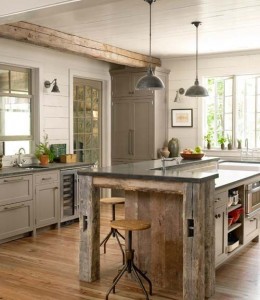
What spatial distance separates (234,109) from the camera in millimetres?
7965

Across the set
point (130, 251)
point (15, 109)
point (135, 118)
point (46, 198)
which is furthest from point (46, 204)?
point (135, 118)

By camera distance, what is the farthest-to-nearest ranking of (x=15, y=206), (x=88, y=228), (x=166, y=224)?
(x=15, y=206)
(x=88, y=228)
(x=166, y=224)

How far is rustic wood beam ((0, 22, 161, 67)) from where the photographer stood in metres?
5.39

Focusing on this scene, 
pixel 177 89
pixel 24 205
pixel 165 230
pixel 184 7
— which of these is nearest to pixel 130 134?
pixel 177 89

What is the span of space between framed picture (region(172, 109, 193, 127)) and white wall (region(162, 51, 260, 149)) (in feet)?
0.25

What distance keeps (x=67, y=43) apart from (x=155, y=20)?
4.47 ft

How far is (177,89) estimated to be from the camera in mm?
8375

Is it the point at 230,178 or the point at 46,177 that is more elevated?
the point at 230,178

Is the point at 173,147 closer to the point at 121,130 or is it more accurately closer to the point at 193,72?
the point at 121,130

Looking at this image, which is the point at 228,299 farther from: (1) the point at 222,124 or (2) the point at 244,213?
(1) the point at 222,124

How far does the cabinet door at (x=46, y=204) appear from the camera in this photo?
5980 mm

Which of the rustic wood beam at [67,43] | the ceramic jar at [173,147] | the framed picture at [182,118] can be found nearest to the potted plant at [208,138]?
the framed picture at [182,118]

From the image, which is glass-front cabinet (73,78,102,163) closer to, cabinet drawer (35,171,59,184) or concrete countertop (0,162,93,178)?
concrete countertop (0,162,93,178)

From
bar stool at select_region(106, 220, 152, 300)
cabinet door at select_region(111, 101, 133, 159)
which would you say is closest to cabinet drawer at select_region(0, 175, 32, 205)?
bar stool at select_region(106, 220, 152, 300)
